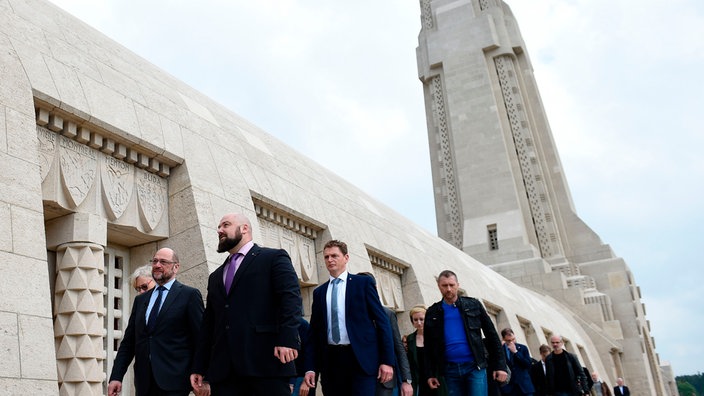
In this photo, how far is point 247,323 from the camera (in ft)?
12.6

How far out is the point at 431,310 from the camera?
5.75 metres

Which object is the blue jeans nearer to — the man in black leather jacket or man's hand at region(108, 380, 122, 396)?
the man in black leather jacket

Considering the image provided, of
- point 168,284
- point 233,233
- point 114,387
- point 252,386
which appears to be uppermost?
point 233,233

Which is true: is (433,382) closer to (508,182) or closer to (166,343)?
(166,343)

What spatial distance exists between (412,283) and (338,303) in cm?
675

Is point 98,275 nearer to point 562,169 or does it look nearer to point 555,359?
point 555,359

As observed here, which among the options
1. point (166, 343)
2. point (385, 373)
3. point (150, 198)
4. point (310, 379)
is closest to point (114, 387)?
point (166, 343)

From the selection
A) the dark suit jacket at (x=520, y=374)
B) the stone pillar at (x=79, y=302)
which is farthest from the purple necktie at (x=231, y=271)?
the dark suit jacket at (x=520, y=374)

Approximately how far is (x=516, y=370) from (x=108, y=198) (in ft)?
16.7

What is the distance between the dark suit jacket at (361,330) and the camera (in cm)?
469

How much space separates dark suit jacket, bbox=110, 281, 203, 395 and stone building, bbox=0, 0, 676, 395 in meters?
0.60

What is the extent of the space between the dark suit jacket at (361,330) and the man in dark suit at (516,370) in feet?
11.5

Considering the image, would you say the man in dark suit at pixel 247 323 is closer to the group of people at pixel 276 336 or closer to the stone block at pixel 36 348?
the group of people at pixel 276 336

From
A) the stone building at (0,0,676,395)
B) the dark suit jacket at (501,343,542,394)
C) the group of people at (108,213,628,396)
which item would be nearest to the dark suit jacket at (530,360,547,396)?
the dark suit jacket at (501,343,542,394)
